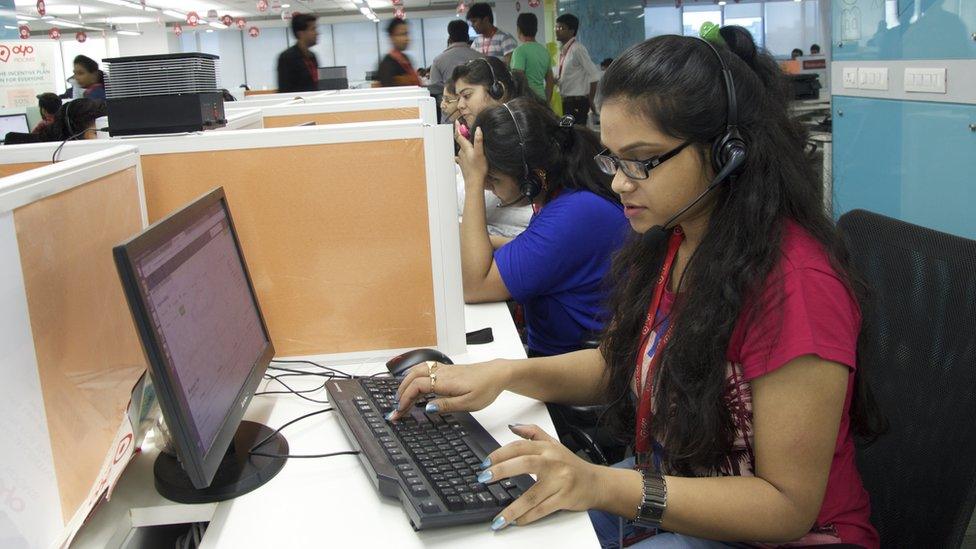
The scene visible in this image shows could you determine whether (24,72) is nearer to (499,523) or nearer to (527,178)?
(527,178)

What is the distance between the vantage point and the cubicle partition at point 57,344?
803mm

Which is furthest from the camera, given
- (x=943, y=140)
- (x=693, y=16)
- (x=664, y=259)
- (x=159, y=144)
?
(x=693, y=16)

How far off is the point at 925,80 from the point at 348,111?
1.97 meters

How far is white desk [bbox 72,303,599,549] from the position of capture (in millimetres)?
899

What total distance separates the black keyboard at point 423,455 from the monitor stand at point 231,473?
12cm

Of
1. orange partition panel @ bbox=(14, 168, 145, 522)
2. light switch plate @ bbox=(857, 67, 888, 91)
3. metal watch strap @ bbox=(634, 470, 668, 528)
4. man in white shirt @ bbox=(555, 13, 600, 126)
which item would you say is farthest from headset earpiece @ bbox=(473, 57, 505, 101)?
man in white shirt @ bbox=(555, 13, 600, 126)

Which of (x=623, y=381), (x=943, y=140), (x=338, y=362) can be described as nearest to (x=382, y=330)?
(x=338, y=362)

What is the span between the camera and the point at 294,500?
39.5 inches

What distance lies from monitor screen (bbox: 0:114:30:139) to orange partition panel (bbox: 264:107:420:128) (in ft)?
17.7

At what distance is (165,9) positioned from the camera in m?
15.0

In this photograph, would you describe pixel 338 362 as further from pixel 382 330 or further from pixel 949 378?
pixel 949 378

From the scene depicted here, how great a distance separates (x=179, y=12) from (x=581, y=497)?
16890 millimetres

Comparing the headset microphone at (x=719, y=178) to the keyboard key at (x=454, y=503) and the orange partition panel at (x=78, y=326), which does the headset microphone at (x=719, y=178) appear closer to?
the keyboard key at (x=454, y=503)

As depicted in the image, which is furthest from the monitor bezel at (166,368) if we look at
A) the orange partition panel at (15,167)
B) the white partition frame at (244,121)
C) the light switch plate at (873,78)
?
the light switch plate at (873,78)
